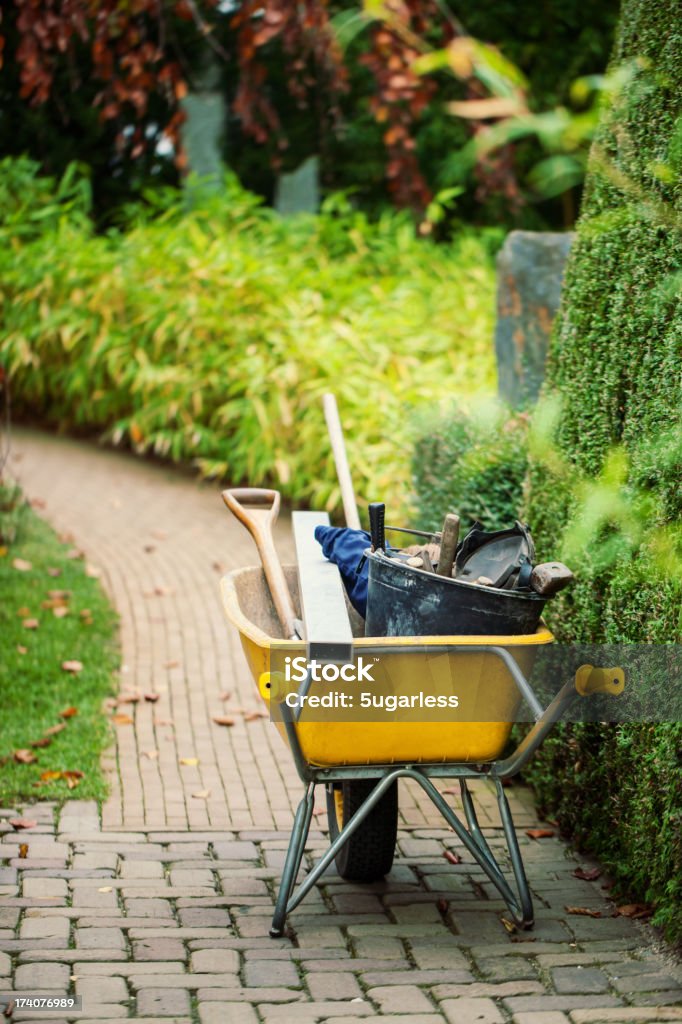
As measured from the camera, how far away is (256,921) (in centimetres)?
312

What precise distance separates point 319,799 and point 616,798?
1.36 meters

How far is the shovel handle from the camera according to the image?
3.28 metres

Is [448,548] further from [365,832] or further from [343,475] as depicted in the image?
[365,832]

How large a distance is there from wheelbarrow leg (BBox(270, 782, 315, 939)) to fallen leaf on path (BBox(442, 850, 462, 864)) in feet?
2.35

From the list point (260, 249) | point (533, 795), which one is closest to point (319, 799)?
point (533, 795)

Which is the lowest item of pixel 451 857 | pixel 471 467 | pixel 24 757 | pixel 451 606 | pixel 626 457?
pixel 24 757

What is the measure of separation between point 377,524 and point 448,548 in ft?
0.85

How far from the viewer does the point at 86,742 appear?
4.31m

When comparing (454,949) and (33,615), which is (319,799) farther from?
(33,615)

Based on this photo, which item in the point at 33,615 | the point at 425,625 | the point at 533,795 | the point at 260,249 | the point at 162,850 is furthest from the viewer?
the point at 260,249

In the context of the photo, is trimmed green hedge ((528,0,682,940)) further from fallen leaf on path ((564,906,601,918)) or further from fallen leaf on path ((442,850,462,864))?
fallen leaf on path ((442,850,462,864))

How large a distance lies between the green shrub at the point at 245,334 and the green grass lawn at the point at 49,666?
Result: 1.89 meters

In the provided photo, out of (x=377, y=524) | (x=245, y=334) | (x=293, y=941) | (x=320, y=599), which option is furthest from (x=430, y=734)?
(x=245, y=334)

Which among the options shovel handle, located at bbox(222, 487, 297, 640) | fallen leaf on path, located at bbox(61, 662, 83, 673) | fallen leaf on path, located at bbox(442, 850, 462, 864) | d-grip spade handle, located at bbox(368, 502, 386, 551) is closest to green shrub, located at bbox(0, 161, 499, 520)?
fallen leaf on path, located at bbox(61, 662, 83, 673)
